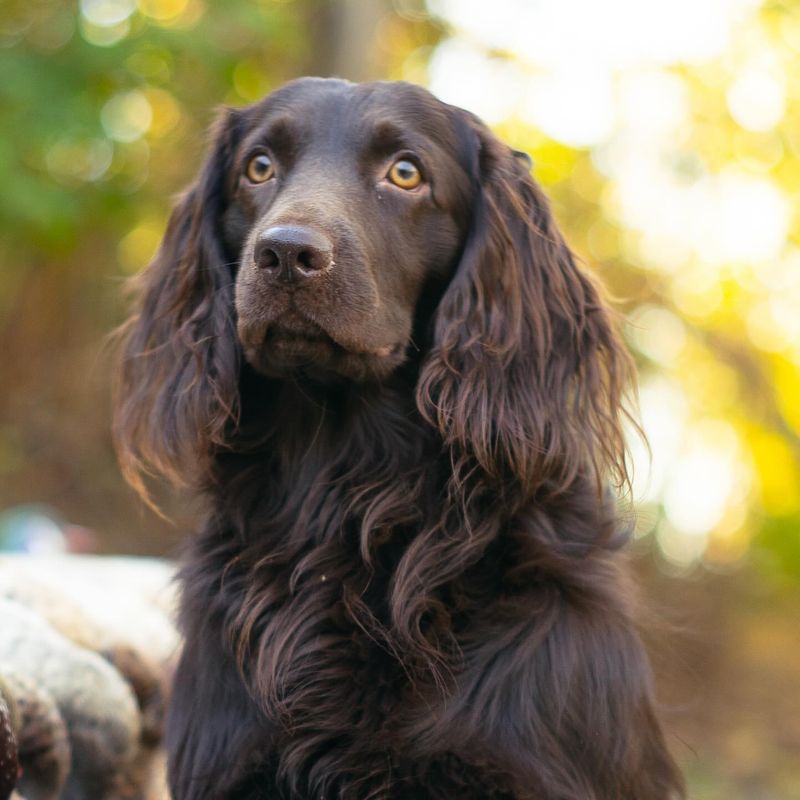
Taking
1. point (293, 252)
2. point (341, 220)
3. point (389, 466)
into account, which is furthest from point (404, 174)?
point (389, 466)

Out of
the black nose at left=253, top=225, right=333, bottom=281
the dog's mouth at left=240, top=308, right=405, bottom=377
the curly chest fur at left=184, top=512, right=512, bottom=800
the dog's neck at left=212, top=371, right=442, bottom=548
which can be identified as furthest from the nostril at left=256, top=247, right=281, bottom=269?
the curly chest fur at left=184, top=512, right=512, bottom=800

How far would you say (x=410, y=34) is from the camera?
10.4 metres

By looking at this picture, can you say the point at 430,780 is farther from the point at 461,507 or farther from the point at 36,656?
the point at 36,656

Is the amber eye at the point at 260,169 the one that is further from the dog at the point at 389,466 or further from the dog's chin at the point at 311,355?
the dog's chin at the point at 311,355

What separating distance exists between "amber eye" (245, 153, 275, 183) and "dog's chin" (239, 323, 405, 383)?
50 cm

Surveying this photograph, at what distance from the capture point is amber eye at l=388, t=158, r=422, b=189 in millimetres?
Answer: 3129

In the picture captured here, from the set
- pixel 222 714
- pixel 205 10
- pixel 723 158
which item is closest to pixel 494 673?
pixel 222 714

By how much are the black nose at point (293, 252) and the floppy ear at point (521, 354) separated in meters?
0.45

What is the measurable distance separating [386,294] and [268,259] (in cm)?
34

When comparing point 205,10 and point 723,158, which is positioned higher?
point 723,158

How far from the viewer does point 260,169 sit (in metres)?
3.29

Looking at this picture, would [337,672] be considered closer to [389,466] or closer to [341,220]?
[389,466]

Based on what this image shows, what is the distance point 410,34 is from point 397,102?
7.55 m

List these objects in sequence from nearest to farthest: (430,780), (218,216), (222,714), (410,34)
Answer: (430,780), (222,714), (218,216), (410,34)
